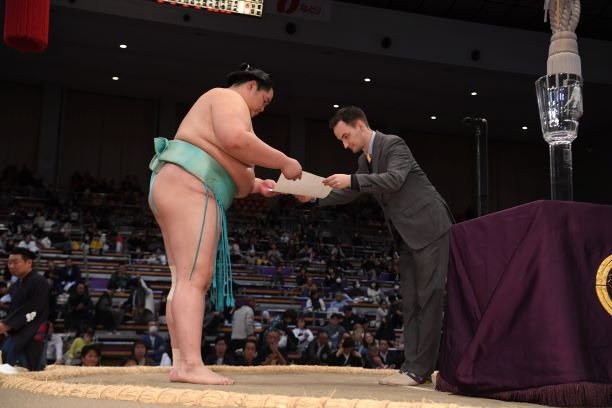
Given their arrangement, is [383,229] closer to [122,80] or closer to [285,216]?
[285,216]

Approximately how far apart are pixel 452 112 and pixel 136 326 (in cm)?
791

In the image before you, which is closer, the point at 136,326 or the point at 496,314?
the point at 496,314

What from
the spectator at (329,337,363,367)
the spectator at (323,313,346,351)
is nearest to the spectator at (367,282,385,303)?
the spectator at (323,313,346,351)

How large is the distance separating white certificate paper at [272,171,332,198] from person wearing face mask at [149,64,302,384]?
9 centimetres

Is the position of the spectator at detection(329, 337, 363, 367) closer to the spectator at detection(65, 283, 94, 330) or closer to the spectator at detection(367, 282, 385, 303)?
the spectator at detection(65, 283, 94, 330)

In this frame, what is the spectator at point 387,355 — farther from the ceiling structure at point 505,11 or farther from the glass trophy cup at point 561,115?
the ceiling structure at point 505,11

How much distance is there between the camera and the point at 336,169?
1343 cm

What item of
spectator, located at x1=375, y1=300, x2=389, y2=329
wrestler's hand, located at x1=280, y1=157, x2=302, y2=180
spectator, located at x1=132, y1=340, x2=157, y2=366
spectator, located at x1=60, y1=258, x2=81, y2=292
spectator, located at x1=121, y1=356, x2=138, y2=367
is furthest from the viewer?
spectator, located at x1=375, y1=300, x2=389, y2=329

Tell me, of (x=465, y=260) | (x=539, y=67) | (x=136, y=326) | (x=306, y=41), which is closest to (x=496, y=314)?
(x=465, y=260)

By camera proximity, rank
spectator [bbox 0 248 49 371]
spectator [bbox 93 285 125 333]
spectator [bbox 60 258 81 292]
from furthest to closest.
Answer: spectator [bbox 60 258 81 292]
spectator [bbox 93 285 125 333]
spectator [bbox 0 248 49 371]

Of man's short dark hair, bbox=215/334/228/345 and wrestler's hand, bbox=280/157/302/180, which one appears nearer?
wrestler's hand, bbox=280/157/302/180

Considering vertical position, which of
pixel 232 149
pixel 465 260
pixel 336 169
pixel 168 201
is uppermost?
pixel 336 169

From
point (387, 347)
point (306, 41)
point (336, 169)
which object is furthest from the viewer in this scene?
point (336, 169)

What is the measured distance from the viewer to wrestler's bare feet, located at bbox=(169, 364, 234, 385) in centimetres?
160
